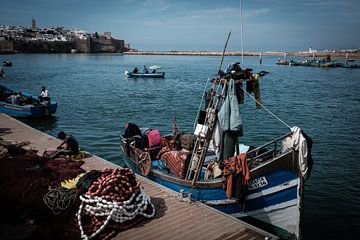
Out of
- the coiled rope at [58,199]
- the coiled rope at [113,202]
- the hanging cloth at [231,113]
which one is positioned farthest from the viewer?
the hanging cloth at [231,113]

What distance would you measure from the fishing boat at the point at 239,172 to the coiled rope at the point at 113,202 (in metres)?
1.67

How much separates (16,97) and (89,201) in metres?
19.3

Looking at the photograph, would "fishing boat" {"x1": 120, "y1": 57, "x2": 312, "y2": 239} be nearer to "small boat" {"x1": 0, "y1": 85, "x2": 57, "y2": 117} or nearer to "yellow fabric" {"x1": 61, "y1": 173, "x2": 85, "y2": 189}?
"yellow fabric" {"x1": 61, "y1": 173, "x2": 85, "y2": 189}

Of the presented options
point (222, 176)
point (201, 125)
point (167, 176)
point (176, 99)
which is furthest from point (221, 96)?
point (176, 99)

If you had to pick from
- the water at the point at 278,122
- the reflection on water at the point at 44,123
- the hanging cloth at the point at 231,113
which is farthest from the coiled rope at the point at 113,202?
the reflection on water at the point at 44,123

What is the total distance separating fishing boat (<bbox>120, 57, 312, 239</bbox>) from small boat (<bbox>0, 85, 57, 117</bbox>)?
585 inches

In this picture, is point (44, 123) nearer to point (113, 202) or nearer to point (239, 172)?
point (113, 202)

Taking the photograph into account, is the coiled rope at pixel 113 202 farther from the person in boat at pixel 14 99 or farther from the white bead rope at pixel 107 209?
the person in boat at pixel 14 99

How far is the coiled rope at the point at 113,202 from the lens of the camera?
20.9 feet

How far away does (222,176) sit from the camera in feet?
27.1

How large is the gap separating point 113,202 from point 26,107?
18324 millimetres

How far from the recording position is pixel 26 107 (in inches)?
854

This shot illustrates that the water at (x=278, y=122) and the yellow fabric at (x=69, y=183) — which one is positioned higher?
the yellow fabric at (x=69, y=183)

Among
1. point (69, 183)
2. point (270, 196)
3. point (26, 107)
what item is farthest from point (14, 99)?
point (270, 196)
